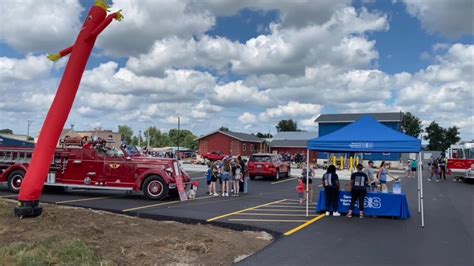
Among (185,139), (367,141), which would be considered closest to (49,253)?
(367,141)

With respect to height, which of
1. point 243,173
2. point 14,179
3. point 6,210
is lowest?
point 6,210

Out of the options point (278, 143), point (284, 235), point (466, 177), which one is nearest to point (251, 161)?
point (466, 177)

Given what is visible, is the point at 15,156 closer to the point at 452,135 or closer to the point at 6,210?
the point at 6,210

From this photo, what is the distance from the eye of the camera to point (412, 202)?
55.7 ft

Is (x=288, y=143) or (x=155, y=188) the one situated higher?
(x=288, y=143)

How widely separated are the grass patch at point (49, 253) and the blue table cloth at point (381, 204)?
26.2 feet

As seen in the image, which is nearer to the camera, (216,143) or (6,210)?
(6,210)

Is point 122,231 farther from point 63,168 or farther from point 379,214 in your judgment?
point 63,168

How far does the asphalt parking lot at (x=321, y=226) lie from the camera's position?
765cm

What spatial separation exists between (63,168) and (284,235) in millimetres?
10752

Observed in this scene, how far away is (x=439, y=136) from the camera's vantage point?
410 feet

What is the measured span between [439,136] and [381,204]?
124277mm

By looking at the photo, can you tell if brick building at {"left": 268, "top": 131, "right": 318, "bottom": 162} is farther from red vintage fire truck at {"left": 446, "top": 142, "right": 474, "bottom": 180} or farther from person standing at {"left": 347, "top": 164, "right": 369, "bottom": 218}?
person standing at {"left": 347, "top": 164, "right": 369, "bottom": 218}

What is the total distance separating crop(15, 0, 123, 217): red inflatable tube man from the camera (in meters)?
9.92
